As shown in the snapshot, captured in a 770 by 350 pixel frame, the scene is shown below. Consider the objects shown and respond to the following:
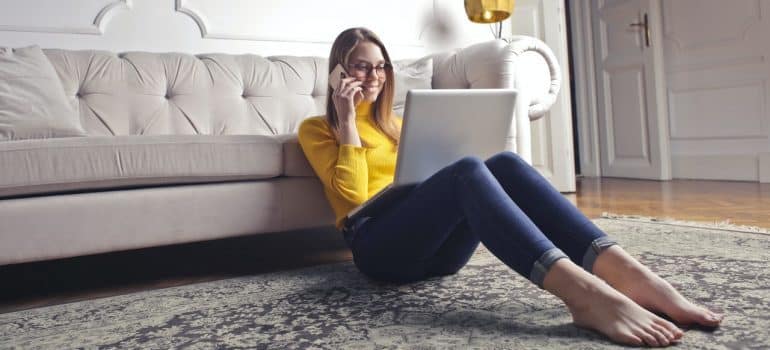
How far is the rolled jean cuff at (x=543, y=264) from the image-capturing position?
3.02 ft

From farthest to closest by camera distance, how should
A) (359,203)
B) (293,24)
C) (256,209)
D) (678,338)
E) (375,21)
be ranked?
(375,21), (293,24), (256,209), (359,203), (678,338)

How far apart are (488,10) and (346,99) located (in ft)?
5.43

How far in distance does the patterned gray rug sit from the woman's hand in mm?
360

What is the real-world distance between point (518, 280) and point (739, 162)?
8.95 feet

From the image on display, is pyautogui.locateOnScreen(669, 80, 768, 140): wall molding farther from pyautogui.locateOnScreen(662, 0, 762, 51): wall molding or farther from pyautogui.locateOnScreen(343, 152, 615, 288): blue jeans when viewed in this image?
pyautogui.locateOnScreen(343, 152, 615, 288): blue jeans

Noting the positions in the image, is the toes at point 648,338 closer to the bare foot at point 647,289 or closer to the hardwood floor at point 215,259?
the bare foot at point 647,289

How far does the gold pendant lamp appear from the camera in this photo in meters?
2.82

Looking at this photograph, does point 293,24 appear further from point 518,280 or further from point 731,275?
point 731,275

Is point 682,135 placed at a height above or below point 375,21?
below

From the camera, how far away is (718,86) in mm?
3568

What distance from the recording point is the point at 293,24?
2.80 m

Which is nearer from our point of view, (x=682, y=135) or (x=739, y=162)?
(x=739, y=162)

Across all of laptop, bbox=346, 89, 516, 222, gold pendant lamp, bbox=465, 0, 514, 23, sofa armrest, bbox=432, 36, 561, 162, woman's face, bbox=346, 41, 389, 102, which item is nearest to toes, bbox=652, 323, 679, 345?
laptop, bbox=346, 89, 516, 222

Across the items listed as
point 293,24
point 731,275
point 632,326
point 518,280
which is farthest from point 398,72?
point 632,326
